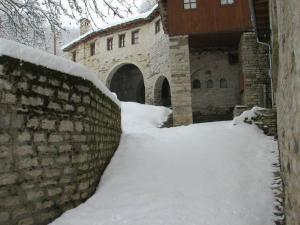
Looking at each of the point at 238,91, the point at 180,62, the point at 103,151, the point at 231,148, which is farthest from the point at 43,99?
the point at 238,91

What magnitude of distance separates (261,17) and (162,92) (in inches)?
573

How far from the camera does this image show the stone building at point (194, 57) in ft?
48.6

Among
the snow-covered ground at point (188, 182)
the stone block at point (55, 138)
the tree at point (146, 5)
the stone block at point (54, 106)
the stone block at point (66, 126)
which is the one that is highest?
the tree at point (146, 5)

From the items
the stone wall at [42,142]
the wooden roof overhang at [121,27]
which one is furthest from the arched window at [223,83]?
the stone wall at [42,142]

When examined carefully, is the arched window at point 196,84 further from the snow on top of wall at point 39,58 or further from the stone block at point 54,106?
the stone block at point 54,106

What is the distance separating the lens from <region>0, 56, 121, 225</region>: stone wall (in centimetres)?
372

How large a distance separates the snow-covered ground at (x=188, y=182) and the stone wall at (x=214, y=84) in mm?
7410

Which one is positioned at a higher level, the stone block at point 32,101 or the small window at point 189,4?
the small window at point 189,4

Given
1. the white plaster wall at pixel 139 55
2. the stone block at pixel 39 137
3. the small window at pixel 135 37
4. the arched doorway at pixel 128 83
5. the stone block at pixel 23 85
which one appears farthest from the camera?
the arched doorway at pixel 128 83

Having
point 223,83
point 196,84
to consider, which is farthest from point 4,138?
point 223,83

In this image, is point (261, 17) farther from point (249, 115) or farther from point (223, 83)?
point (223, 83)

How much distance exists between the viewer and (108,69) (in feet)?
78.4

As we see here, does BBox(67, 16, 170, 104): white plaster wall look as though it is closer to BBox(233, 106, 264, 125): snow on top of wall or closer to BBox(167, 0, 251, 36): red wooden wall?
BBox(167, 0, 251, 36): red wooden wall

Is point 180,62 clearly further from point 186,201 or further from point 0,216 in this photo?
point 0,216
